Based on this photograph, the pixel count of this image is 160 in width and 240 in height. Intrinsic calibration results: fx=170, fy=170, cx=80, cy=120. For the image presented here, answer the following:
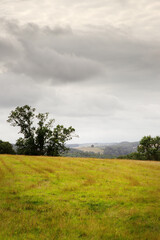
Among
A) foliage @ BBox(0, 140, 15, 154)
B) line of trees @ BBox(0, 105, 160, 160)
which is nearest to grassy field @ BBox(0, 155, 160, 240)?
line of trees @ BBox(0, 105, 160, 160)

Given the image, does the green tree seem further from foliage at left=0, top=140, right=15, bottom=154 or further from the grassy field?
the grassy field

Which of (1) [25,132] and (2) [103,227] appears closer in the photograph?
(2) [103,227]

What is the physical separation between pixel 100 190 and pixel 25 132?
42909 millimetres

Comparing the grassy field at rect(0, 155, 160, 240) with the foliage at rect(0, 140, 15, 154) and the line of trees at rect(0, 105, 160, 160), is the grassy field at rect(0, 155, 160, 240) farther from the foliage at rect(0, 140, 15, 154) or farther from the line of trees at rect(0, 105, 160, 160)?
the foliage at rect(0, 140, 15, 154)

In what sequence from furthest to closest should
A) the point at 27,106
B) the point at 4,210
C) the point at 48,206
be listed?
the point at 27,106 < the point at 48,206 < the point at 4,210

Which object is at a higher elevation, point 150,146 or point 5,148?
point 150,146

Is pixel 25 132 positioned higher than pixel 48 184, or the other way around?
pixel 25 132

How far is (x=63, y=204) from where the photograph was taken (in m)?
9.85

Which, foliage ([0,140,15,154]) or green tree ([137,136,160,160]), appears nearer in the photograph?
green tree ([137,136,160,160])

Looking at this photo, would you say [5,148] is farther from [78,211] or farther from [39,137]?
[78,211]

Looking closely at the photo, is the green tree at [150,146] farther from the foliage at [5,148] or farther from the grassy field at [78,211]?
the grassy field at [78,211]

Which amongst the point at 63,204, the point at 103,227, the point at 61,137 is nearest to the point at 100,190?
the point at 63,204

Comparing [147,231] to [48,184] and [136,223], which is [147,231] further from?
[48,184]

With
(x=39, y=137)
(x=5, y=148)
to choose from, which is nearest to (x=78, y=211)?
(x=39, y=137)
